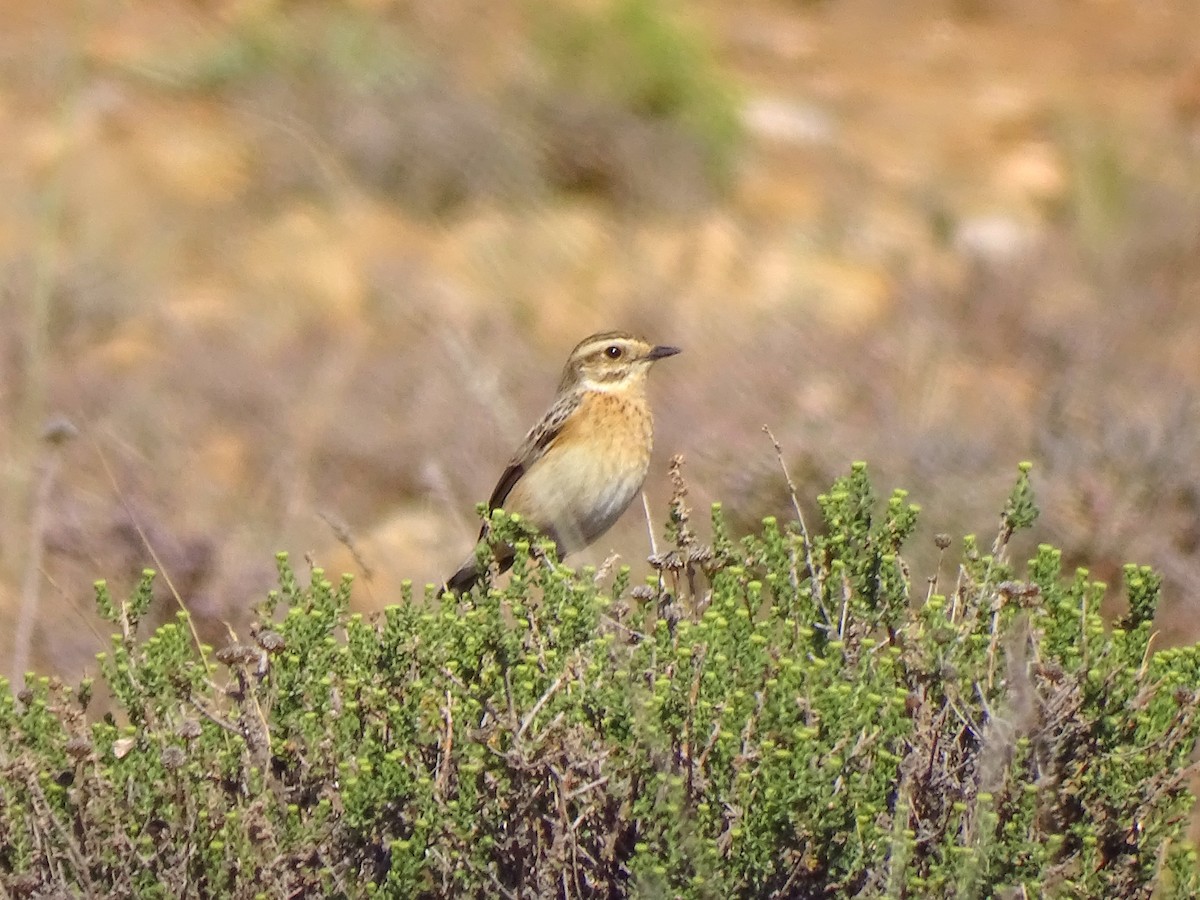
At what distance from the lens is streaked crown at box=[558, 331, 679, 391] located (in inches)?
A: 295

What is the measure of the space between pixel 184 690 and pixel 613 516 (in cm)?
271

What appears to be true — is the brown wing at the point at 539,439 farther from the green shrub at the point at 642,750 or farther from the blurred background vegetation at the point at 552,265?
the green shrub at the point at 642,750

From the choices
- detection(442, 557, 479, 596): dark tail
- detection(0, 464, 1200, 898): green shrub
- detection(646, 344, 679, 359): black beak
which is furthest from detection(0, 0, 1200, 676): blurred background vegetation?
detection(0, 464, 1200, 898): green shrub

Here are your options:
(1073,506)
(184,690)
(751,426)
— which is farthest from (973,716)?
(751,426)

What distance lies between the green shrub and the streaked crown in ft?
9.16

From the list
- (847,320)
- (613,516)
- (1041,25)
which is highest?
(1041,25)

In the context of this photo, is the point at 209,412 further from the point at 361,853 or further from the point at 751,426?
the point at 361,853

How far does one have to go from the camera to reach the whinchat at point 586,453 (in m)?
7.10

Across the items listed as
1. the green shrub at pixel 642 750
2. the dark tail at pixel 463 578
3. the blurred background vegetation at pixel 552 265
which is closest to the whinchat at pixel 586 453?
the dark tail at pixel 463 578

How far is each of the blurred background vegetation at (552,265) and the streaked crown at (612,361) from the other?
454mm

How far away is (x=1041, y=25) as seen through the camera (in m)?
16.9

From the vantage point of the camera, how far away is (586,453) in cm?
717

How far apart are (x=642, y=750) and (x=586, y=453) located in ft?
10.3

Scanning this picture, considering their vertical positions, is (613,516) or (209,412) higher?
(209,412)
